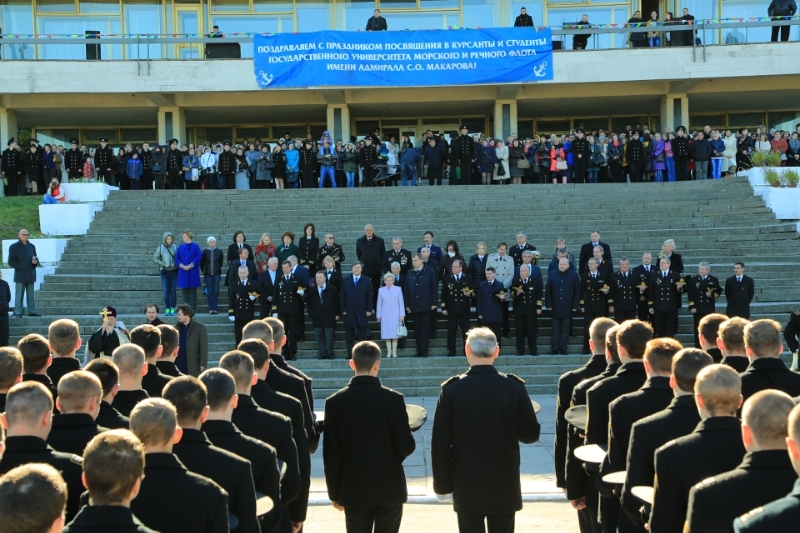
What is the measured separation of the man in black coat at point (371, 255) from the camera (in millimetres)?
17672

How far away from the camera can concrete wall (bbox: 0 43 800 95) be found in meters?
29.6

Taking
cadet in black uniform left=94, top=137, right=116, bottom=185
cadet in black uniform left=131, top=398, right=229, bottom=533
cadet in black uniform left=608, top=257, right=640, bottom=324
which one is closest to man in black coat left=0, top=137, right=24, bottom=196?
cadet in black uniform left=94, top=137, right=116, bottom=185

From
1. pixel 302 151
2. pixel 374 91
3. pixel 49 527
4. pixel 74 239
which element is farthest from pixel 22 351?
pixel 374 91

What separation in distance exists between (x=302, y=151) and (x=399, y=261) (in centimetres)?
960

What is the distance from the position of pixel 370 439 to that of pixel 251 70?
84.3 feet

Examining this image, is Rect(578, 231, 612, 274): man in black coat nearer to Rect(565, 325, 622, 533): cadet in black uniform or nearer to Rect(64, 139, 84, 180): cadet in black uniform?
Rect(565, 325, 622, 533): cadet in black uniform

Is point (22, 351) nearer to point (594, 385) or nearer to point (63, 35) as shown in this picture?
point (594, 385)

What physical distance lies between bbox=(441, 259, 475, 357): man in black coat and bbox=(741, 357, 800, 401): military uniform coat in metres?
9.99

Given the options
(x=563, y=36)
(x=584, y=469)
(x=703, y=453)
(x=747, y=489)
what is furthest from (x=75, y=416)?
(x=563, y=36)

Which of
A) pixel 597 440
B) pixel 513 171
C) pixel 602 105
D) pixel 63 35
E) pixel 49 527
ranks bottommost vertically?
pixel 597 440

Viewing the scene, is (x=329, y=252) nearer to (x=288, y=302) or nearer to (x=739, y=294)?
(x=288, y=302)

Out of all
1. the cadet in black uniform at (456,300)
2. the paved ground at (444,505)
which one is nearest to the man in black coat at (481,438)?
the paved ground at (444,505)

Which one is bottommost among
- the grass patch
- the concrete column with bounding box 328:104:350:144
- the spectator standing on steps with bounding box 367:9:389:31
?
the grass patch

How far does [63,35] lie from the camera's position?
31.0 m
